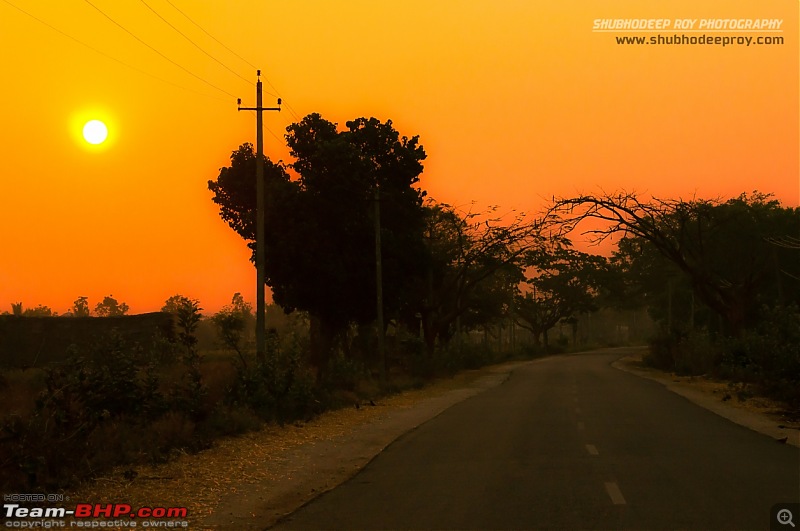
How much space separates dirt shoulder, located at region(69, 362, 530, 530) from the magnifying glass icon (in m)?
5.63

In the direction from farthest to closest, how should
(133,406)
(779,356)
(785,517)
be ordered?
(779,356), (133,406), (785,517)

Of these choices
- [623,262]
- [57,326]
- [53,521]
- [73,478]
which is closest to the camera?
[53,521]

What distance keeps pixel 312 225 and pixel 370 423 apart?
15.1 meters

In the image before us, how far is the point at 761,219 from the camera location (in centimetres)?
6412

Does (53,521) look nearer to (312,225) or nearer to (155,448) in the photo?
(155,448)

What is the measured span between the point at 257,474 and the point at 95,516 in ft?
13.1

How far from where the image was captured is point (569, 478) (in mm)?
13070

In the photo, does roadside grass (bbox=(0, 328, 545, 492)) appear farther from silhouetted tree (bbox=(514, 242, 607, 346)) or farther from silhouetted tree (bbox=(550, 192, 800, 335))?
silhouetted tree (bbox=(514, 242, 607, 346))

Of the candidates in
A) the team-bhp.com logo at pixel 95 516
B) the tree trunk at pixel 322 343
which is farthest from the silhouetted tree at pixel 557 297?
the team-bhp.com logo at pixel 95 516

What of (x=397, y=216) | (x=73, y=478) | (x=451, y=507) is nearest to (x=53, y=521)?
(x=73, y=478)

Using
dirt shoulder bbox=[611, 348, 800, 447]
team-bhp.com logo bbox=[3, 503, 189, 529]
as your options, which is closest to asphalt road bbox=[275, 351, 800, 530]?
dirt shoulder bbox=[611, 348, 800, 447]

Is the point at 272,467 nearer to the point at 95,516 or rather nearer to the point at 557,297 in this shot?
the point at 95,516

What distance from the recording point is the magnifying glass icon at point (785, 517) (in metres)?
9.86

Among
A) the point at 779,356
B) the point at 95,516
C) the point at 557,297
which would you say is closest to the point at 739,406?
the point at 779,356
